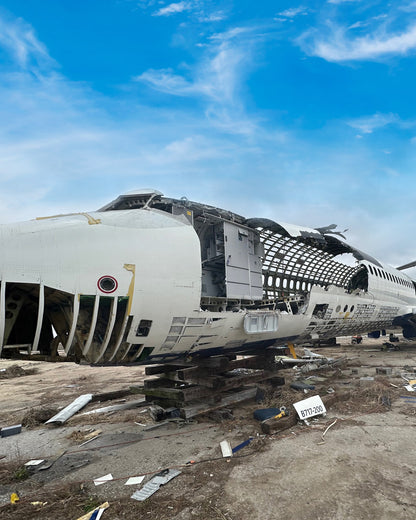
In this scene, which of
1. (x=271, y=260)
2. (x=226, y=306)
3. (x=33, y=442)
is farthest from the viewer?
(x=271, y=260)

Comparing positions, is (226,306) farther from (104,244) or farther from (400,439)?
(400,439)

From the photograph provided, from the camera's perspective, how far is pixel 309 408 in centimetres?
646

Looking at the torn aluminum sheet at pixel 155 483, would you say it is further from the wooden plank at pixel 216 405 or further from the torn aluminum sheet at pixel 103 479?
the wooden plank at pixel 216 405

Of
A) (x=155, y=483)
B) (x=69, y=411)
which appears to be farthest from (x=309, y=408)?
(x=69, y=411)

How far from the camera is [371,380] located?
9.29m

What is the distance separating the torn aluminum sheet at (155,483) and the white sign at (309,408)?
9.39ft

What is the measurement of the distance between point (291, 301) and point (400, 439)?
406 centimetres

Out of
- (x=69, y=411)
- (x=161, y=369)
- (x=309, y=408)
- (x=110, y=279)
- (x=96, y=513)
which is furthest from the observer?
(x=69, y=411)

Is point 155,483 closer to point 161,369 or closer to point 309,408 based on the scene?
point 161,369

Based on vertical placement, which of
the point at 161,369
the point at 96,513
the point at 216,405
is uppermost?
the point at 161,369

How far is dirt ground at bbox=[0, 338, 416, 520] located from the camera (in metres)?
3.62

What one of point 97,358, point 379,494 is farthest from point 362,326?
point 97,358

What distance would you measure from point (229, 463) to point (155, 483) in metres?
1.10

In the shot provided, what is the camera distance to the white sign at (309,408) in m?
6.34
